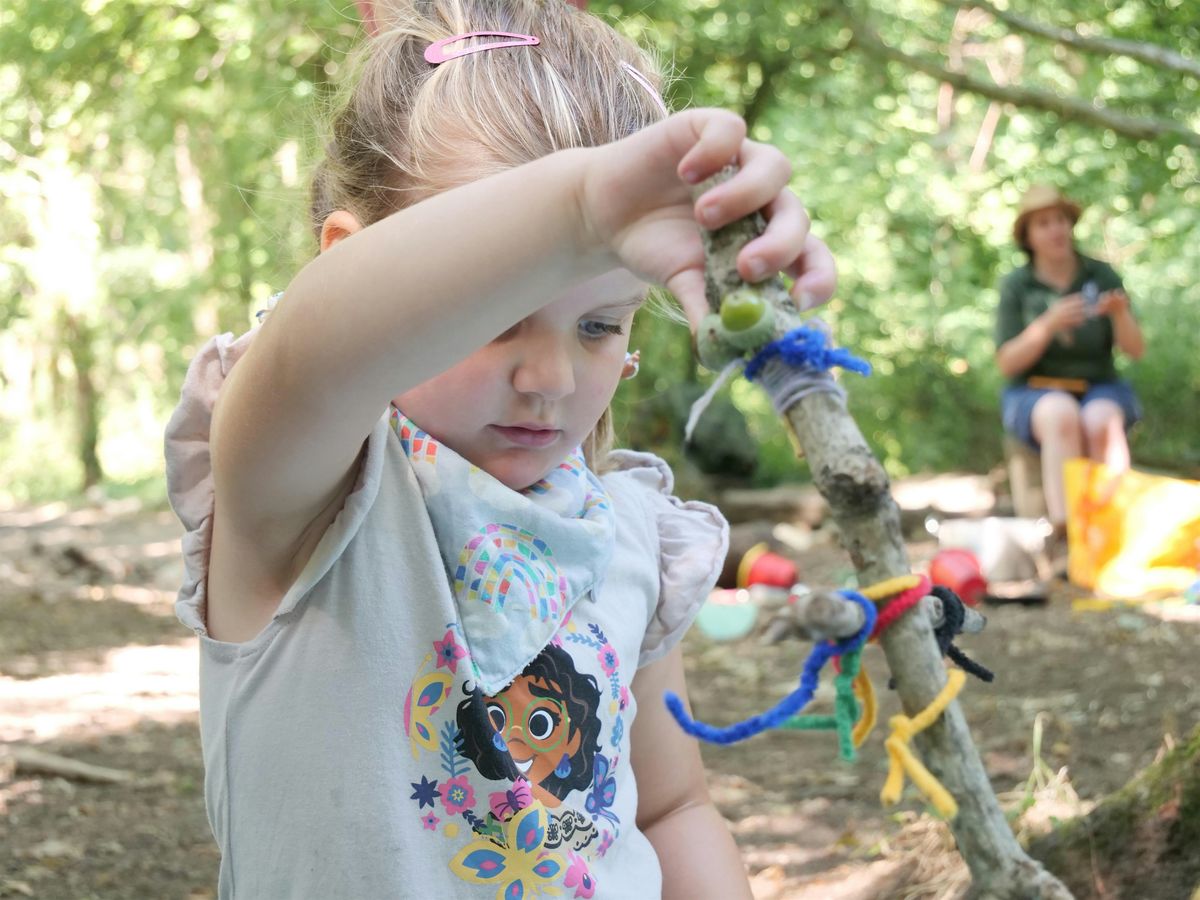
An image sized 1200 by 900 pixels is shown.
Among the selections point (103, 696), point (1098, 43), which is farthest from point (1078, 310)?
point (103, 696)

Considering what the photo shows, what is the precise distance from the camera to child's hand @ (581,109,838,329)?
38.0 inches

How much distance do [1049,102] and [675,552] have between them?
576cm

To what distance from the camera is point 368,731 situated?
4.71 feet

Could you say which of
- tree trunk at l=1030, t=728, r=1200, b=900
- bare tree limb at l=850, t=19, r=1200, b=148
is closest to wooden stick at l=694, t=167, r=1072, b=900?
tree trunk at l=1030, t=728, r=1200, b=900

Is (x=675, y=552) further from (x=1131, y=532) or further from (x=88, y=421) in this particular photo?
(x=88, y=421)

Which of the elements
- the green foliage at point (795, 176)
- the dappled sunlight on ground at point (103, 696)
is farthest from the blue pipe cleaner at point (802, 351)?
the dappled sunlight on ground at point (103, 696)


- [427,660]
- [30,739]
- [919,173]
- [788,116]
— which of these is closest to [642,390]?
[788,116]

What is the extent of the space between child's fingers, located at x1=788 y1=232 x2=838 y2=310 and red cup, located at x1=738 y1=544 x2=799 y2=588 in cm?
543

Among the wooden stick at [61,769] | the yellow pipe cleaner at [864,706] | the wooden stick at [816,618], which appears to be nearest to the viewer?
the wooden stick at [816,618]

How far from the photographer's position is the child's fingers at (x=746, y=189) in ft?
3.15

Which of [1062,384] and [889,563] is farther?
[1062,384]

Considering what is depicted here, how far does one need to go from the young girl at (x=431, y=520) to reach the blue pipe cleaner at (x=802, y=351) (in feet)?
0.38

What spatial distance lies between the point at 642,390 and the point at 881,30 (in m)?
3.07

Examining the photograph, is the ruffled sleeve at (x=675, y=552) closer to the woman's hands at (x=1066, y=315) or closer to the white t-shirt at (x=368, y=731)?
the white t-shirt at (x=368, y=731)
